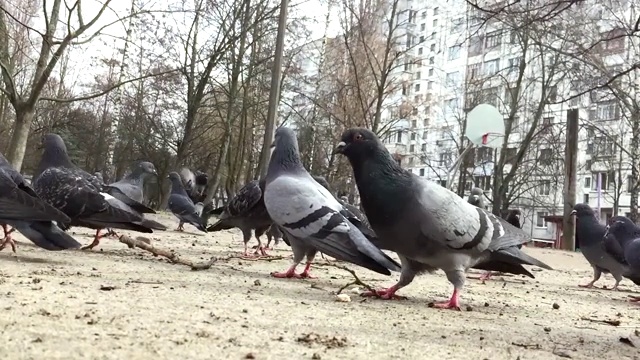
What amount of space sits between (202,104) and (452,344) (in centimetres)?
2098

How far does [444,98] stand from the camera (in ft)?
114

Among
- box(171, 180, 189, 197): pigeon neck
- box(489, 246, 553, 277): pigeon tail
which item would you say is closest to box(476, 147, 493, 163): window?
box(171, 180, 189, 197): pigeon neck

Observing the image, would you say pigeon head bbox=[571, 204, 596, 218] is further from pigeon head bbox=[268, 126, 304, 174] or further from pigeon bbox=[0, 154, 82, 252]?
pigeon bbox=[0, 154, 82, 252]

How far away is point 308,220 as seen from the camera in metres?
5.05

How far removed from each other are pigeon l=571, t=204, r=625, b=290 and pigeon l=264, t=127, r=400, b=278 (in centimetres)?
380

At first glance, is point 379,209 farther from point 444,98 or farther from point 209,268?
point 444,98

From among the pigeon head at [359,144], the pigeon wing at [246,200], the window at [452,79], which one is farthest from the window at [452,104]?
the pigeon head at [359,144]

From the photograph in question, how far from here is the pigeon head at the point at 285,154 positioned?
596 cm

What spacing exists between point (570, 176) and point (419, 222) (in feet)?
45.1

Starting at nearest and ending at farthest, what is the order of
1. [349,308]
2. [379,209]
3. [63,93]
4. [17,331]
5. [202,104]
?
[17,331], [349,308], [379,209], [202,104], [63,93]

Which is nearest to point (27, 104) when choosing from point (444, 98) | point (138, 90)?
point (138, 90)

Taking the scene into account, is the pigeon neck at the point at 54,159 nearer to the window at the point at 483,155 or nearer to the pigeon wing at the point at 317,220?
the pigeon wing at the point at 317,220

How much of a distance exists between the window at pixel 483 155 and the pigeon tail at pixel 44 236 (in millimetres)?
27053

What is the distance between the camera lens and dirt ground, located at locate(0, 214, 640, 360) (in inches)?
86.3
